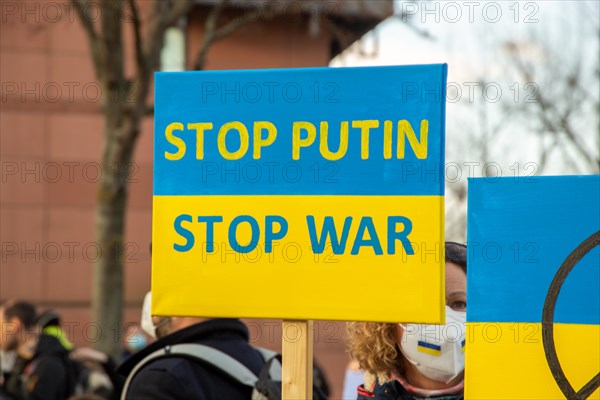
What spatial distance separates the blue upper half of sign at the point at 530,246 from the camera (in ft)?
8.63

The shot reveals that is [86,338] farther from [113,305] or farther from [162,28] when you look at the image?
[162,28]

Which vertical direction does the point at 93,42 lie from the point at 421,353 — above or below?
above

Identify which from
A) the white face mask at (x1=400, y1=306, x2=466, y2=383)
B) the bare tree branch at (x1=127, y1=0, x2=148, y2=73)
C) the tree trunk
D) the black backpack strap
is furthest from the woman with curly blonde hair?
the tree trunk

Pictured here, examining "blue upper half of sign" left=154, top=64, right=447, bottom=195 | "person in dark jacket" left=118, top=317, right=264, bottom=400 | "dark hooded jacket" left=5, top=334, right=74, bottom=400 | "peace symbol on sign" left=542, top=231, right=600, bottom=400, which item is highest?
"blue upper half of sign" left=154, top=64, right=447, bottom=195

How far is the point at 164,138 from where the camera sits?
302 centimetres

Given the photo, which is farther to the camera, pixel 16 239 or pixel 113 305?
pixel 16 239

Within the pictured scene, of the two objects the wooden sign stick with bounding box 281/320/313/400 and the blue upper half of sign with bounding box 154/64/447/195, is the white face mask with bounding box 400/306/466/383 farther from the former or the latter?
the blue upper half of sign with bounding box 154/64/447/195

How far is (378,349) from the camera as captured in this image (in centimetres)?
339

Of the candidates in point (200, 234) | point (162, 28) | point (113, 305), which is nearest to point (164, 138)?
point (200, 234)

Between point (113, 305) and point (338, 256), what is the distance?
23.8ft

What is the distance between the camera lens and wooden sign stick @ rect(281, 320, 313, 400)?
2891 mm

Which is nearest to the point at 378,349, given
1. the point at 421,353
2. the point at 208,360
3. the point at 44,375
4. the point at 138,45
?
the point at 421,353

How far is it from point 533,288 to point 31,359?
213 inches

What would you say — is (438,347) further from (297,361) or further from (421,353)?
(297,361)
